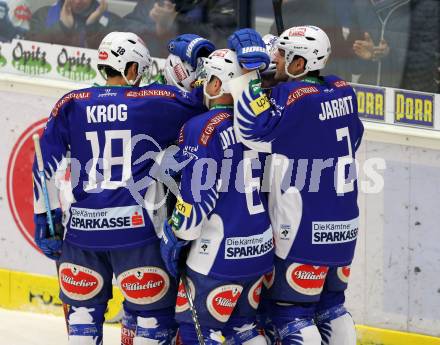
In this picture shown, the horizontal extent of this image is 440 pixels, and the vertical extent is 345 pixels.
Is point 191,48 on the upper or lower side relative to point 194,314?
upper

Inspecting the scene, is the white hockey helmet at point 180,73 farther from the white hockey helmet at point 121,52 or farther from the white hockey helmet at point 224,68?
the white hockey helmet at point 224,68

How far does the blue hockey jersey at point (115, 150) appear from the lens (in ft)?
17.5

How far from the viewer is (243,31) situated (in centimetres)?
518

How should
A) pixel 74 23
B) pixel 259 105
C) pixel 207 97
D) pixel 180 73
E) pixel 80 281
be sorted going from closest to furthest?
pixel 259 105, pixel 207 97, pixel 80 281, pixel 180 73, pixel 74 23

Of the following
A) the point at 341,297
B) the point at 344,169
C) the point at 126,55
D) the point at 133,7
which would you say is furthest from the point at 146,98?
the point at 133,7

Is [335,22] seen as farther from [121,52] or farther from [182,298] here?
[182,298]

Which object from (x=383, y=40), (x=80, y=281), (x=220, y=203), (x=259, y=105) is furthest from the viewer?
(x=383, y=40)

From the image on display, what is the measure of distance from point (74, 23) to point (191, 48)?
1.68m

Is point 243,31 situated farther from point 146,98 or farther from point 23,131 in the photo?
point 23,131

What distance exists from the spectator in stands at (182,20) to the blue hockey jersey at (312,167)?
147 cm

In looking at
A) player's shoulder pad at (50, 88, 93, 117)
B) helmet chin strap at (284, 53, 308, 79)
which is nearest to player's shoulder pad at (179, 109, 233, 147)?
helmet chin strap at (284, 53, 308, 79)

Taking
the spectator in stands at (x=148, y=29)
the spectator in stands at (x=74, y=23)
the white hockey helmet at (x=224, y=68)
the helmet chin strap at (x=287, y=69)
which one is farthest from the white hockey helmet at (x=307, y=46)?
the spectator in stands at (x=74, y=23)

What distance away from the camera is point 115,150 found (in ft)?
17.6

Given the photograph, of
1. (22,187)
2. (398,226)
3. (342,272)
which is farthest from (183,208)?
(22,187)
